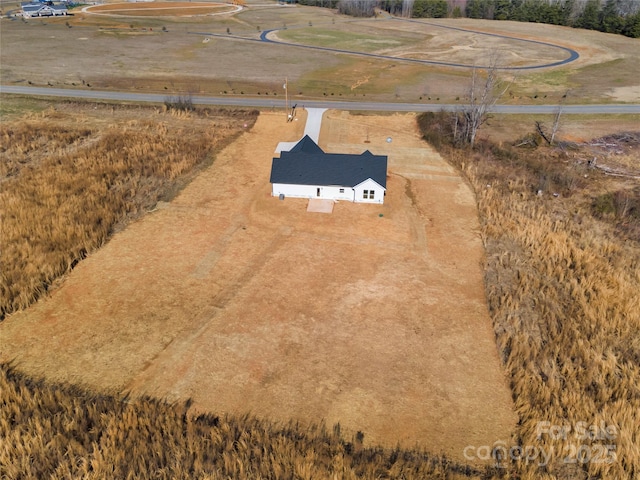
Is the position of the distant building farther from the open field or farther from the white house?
the white house

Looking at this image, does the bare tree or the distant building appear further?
the distant building

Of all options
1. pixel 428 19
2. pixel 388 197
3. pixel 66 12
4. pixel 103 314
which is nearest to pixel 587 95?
pixel 388 197

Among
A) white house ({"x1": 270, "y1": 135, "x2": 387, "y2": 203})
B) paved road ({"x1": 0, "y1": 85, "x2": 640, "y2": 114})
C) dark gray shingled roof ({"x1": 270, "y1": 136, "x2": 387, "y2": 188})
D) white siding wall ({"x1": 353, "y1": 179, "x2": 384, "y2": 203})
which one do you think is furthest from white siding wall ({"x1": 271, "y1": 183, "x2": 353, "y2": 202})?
paved road ({"x1": 0, "y1": 85, "x2": 640, "y2": 114})

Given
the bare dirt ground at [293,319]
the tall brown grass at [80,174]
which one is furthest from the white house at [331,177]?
the tall brown grass at [80,174]

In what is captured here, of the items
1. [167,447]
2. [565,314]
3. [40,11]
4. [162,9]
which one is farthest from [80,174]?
[162,9]

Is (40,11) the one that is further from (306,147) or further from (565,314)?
(565,314)

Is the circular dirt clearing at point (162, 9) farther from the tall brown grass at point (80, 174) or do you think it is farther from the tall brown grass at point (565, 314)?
the tall brown grass at point (565, 314)
